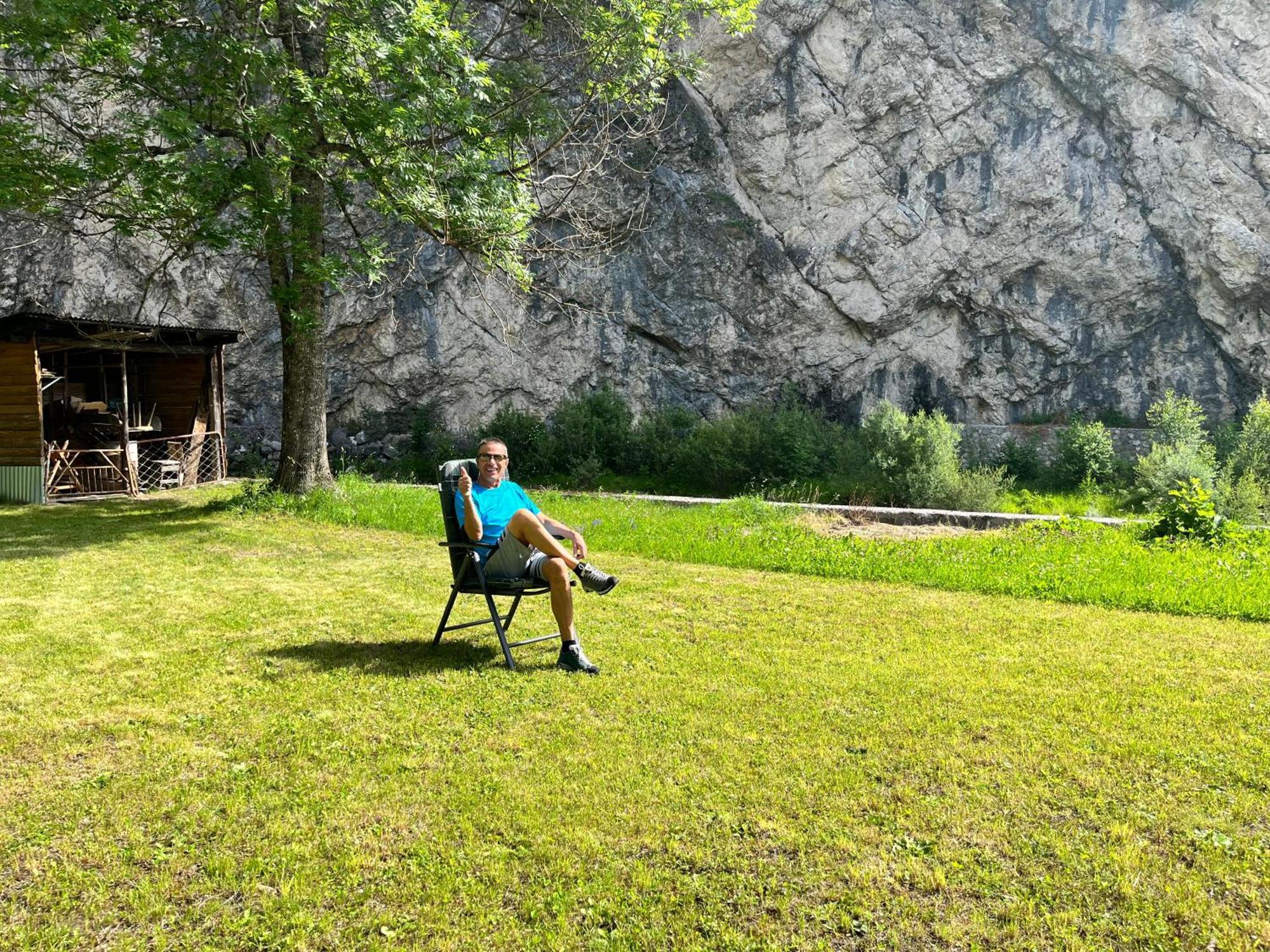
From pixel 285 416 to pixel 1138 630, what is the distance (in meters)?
10.1

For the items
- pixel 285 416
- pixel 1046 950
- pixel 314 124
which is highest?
pixel 314 124

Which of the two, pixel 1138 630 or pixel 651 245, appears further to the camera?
pixel 651 245

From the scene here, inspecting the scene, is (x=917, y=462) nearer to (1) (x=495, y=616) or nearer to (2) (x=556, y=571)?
(2) (x=556, y=571)

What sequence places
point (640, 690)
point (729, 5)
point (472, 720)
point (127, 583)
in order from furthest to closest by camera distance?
point (729, 5), point (127, 583), point (640, 690), point (472, 720)

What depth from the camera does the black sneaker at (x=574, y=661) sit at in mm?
4316

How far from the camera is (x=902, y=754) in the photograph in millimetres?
3275

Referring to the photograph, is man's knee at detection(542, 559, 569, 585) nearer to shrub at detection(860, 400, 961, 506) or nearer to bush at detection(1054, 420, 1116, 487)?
shrub at detection(860, 400, 961, 506)

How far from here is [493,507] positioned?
15.2 ft

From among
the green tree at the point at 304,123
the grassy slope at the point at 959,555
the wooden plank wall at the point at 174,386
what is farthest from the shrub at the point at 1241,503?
the wooden plank wall at the point at 174,386

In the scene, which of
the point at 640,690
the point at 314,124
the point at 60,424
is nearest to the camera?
the point at 640,690

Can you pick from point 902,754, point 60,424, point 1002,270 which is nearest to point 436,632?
point 902,754

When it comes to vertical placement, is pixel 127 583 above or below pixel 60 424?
below

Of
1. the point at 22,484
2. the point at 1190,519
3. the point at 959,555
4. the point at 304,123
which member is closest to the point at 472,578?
the point at 959,555

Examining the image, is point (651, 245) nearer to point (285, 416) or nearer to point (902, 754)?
point (285, 416)
